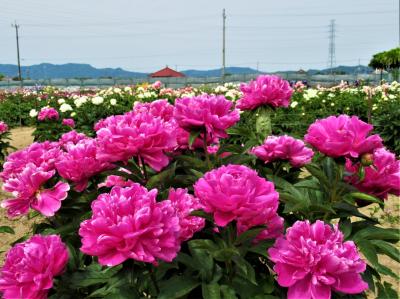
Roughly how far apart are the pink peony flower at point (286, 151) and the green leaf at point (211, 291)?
0.58 metres

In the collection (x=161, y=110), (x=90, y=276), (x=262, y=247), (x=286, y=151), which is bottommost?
(x=90, y=276)

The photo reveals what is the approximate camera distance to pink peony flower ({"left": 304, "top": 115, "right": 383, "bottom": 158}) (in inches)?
49.8

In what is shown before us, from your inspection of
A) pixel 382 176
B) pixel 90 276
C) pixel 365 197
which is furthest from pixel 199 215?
pixel 382 176

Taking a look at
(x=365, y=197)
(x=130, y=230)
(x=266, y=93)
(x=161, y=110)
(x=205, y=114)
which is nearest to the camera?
(x=130, y=230)

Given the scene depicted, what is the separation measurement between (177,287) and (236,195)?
0.33 m

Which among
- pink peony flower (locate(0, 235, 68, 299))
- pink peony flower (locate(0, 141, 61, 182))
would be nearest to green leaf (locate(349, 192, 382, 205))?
pink peony flower (locate(0, 235, 68, 299))

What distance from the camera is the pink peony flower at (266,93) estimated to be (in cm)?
194

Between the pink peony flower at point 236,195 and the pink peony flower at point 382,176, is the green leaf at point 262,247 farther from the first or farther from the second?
the pink peony flower at point 382,176

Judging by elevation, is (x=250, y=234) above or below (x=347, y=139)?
below

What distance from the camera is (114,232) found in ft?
3.23

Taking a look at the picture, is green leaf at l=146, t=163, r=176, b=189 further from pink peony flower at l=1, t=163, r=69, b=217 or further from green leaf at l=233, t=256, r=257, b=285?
green leaf at l=233, t=256, r=257, b=285

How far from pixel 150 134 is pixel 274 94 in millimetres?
825

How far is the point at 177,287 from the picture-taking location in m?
1.17

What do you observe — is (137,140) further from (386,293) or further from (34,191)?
(386,293)
